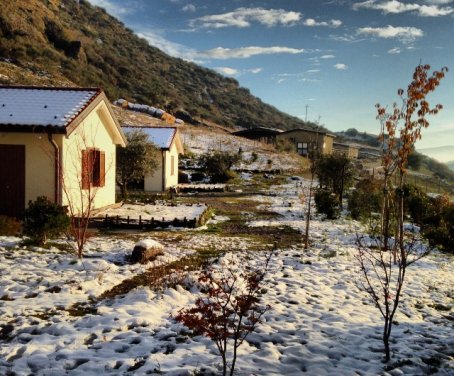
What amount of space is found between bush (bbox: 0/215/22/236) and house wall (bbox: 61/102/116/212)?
65.2 inches

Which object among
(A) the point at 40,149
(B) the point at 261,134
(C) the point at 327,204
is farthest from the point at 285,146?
(A) the point at 40,149

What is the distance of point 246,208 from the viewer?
20.5 m

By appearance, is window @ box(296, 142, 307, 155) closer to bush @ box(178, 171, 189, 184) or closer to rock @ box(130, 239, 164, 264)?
bush @ box(178, 171, 189, 184)

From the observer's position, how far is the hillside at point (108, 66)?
170ft

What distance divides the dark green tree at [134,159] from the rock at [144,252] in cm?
1138

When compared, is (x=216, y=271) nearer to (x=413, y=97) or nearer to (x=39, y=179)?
(x=413, y=97)

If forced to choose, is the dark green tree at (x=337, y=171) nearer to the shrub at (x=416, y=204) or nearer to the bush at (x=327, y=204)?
the shrub at (x=416, y=204)

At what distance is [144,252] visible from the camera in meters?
9.09

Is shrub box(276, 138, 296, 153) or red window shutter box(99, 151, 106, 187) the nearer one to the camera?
red window shutter box(99, 151, 106, 187)

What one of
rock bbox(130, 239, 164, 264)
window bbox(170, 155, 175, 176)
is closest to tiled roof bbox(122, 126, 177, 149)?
window bbox(170, 155, 175, 176)

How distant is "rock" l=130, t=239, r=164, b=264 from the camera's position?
901 cm

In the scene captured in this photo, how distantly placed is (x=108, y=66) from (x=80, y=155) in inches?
2683

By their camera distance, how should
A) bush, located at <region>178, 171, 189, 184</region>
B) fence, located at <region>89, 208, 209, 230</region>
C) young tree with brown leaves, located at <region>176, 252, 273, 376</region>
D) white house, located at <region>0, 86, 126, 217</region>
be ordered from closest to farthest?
1. young tree with brown leaves, located at <region>176, 252, 273, 376</region>
2. white house, located at <region>0, 86, 126, 217</region>
3. fence, located at <region>89, 208, 209, 230</region>
4. bush, located at <region>178, 171, 189, 184</region>

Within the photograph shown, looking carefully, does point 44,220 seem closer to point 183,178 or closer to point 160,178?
point 160,178
